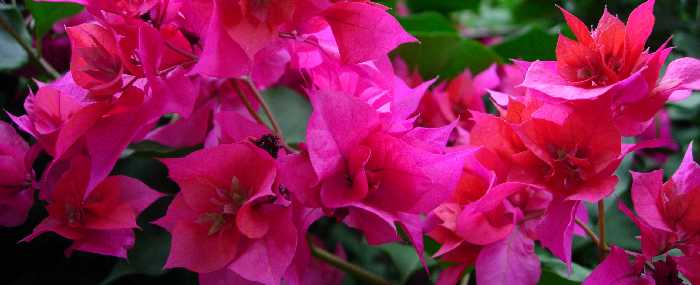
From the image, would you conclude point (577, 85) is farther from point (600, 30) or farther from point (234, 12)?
point (234, 12)

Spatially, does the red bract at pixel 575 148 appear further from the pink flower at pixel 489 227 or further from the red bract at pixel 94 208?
the red bract at pixel 94 208

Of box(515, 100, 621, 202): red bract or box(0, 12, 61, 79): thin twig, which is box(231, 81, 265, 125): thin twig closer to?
box(515, 100, 621, 202): red bract

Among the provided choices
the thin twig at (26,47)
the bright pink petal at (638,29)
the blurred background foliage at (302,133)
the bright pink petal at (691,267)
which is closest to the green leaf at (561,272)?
the blurred background foliage at (302,133)

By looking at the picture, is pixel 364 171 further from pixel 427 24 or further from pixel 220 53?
pixel 427 24

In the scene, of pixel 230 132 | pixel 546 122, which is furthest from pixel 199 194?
pixel 546 122

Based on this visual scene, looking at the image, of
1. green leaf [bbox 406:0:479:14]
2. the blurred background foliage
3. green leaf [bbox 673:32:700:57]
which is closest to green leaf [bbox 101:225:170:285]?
the blurred background foliage

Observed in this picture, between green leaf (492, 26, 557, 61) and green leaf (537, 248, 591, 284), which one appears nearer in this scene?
green leaf (537, 248, 591, 284)
